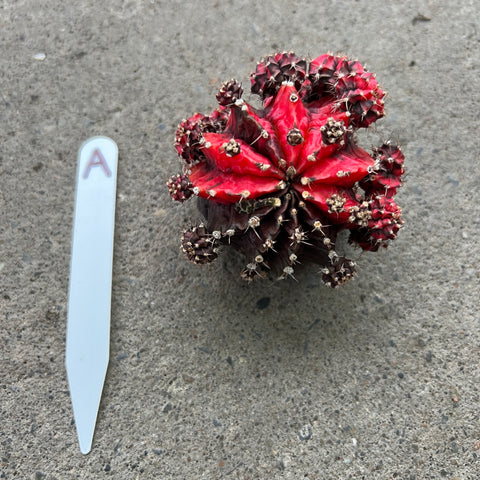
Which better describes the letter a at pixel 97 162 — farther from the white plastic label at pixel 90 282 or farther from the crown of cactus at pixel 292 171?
the crown of cactus at pixel 292 171

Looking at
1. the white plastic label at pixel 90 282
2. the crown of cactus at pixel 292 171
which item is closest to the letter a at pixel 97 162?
the white plastic label at pixel 90 282

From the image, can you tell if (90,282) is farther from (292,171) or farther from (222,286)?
(292,171)

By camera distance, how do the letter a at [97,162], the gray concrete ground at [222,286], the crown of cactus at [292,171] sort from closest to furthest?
the crown of cactus at [292,171], the gray concrete ground at [222,286], the letter a at [97,162]

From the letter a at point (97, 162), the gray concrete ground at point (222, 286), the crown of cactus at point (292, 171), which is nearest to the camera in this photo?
the crown of cactus at point (292, 171)

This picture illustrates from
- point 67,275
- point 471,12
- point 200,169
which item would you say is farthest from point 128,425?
point 471,12

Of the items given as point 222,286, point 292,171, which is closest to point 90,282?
point 222,286

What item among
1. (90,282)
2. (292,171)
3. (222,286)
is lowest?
(90,282)
